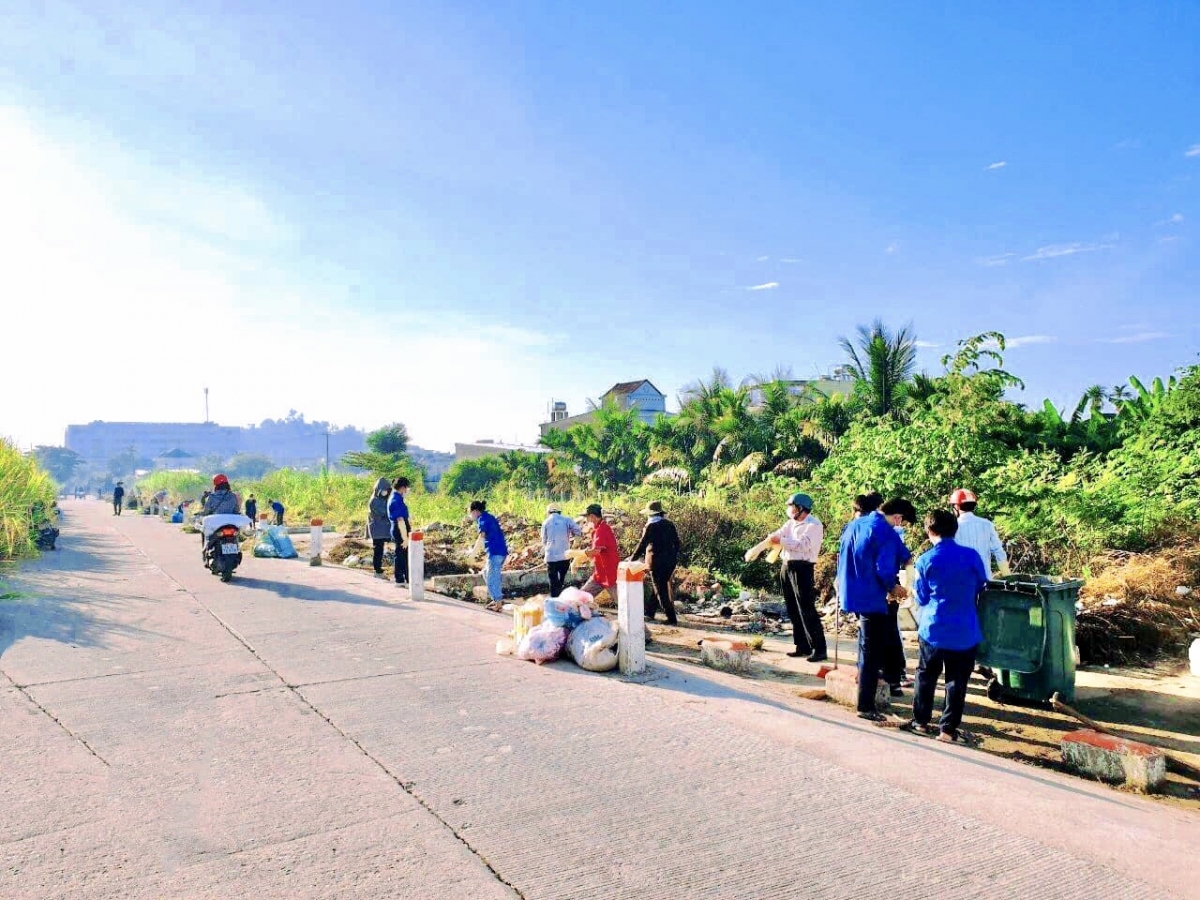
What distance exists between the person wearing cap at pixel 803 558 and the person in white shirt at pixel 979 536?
55.4 inches

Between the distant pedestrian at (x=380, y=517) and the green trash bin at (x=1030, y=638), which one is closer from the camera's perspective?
the green trash bin at (x=1030, y=638)

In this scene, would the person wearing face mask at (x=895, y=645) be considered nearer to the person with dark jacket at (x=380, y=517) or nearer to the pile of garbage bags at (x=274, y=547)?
the person with dark jacket at (x=380, y=517)

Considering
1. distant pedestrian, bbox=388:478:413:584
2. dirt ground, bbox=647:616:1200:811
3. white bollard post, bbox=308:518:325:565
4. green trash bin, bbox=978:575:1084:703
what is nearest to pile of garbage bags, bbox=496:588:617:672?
dirt ground, bbox=647:616:1200:811

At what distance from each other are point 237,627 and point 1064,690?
27.3ft

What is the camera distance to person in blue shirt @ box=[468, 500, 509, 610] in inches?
445

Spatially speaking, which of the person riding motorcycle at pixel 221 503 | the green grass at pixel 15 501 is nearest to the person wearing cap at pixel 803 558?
the person riding motorcycle at pixel 221 503

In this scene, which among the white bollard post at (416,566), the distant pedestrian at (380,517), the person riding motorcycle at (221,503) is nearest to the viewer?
the white bollard post at (416,566)

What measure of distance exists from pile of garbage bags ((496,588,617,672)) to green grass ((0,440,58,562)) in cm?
1284

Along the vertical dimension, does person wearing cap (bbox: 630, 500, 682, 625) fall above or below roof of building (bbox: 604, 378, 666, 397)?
below

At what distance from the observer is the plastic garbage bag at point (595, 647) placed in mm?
7293

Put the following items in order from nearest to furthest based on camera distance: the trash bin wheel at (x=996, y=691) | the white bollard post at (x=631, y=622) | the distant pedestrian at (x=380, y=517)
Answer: the trash bin wheel at (x=996, y=691) → the white bollard post at (x=631, y=622) → the distant pedestrian at (x=380, y=517)

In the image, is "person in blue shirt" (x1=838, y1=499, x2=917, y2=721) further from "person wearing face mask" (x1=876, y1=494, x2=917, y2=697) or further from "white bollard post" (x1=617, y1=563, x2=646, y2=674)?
"white bollard post" (x1=617, y1=563, x2=646, y2=674)

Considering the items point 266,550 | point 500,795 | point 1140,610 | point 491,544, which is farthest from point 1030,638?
point 266,550

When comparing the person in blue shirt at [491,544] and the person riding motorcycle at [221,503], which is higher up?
the person riding motorcycle at [221,503]
